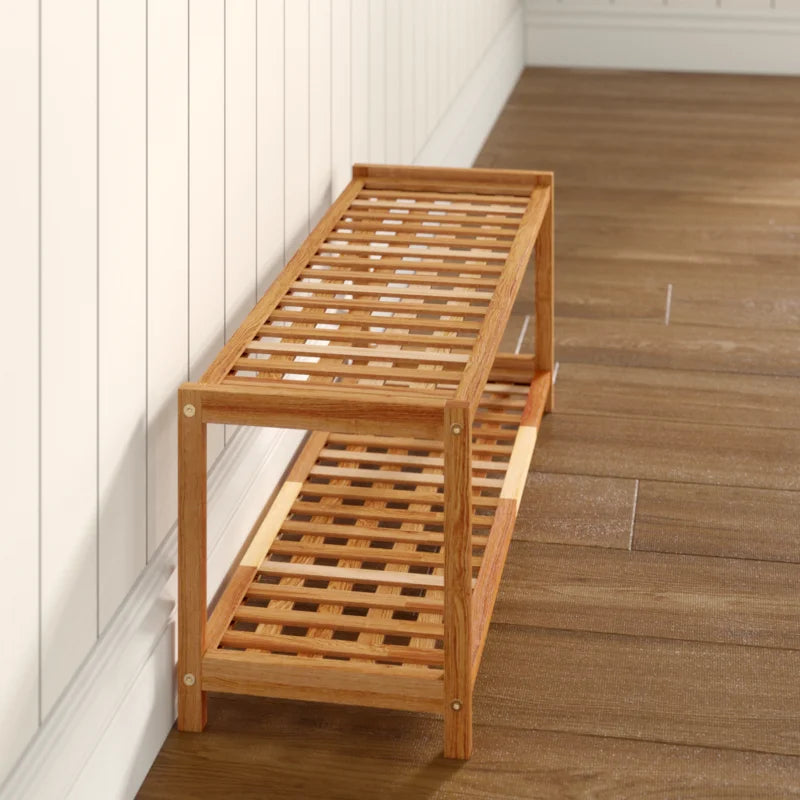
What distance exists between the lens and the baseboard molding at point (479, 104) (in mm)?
3473

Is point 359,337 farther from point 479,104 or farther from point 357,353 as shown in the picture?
point 479,104

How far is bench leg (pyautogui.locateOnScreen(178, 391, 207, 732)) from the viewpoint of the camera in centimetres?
154

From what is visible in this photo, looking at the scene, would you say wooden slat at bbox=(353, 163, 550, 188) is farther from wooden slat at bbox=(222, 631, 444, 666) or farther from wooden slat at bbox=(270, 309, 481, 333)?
wooden slat at bbox=(222, 631, 444, 666)

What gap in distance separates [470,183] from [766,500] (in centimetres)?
70

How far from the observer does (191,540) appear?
156cm

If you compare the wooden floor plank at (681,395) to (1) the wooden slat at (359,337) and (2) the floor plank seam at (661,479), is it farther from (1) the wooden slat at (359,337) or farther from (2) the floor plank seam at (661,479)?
(1) the wooden slat at (359,337)

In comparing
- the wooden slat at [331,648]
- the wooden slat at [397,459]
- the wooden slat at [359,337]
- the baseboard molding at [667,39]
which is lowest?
the wooden slat at [397,459]

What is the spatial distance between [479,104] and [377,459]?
85.7 inches

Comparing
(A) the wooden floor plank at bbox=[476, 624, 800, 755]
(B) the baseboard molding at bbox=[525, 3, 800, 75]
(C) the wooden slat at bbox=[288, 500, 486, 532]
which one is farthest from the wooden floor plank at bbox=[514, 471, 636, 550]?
(B) the baseboard molding at bbox=[525, 3, 800, 75]

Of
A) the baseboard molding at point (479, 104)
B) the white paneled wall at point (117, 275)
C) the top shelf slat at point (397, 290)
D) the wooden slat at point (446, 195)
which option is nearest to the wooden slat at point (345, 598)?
the white paneled wall at point (117, 275)

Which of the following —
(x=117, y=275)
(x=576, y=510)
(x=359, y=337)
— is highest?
(x=117, y=275)

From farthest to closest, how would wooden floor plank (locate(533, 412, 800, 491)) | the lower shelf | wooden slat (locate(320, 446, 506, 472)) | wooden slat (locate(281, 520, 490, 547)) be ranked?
wooden floor plank (locate(533, 412, 800, 491))
wooden slat (locate(320, 446, 506, 472))
wooden slat (locate(281, 520, 490, 547))
the lower shelf

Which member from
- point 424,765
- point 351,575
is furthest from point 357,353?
point 424,765

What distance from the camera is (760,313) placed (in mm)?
2961
